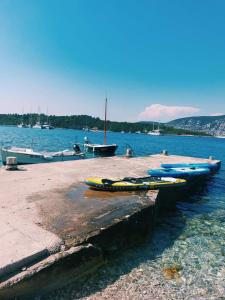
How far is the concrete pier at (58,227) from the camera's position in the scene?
3.85m

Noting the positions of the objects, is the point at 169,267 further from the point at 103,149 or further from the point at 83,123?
the point at 83,123

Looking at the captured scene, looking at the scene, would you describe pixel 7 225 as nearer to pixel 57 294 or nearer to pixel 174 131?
pixel 57 294

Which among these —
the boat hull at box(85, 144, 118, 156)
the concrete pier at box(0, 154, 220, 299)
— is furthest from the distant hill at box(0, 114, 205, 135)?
the concrete pier at box(0, 154, 220, 299)

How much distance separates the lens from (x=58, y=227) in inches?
201

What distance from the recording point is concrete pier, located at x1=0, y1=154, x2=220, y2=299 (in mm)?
3848

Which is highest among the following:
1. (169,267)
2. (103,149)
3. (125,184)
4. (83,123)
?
(83,123)

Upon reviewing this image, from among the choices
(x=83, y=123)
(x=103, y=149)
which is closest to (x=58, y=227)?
(x=103, y=149)

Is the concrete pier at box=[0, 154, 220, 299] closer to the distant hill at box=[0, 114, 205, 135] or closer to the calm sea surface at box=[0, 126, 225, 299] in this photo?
the calm sea surface at box=[0, 126, 225, 299]

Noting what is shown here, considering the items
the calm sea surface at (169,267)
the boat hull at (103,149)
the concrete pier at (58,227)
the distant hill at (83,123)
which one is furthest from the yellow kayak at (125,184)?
the distant hill at (83,123)

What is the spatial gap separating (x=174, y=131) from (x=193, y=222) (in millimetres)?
160340

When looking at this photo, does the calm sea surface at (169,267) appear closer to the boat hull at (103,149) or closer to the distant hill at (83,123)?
the boat hull at (103,149)

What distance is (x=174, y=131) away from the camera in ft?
531

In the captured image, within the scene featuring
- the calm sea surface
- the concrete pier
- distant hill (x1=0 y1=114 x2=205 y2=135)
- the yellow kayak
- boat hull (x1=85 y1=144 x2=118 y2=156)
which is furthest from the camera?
distant hill (x1=0 y1=114 x2=205 y2=135)

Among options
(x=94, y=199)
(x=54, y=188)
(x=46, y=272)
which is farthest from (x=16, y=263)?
(x=54, y=188)
